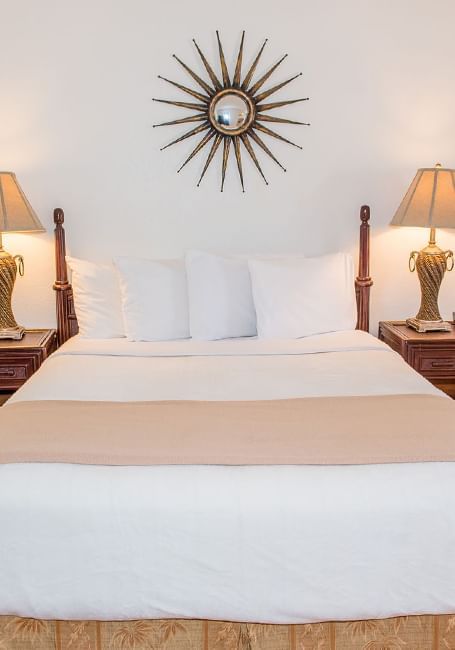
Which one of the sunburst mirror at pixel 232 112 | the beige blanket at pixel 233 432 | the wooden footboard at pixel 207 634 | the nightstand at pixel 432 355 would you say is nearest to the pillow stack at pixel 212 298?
the nightstand at pixel 432 355

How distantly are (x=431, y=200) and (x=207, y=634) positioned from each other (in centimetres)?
229

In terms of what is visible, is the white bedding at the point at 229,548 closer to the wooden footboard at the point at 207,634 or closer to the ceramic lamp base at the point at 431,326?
the wooden footboard at the point at 207,634

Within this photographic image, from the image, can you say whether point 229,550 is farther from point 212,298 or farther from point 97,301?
point 97,301

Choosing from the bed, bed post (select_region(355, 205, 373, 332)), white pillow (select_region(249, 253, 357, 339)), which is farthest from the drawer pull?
bed post (select_region(355, 205, 373, 332))

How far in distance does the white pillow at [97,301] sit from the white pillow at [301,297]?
654 mm

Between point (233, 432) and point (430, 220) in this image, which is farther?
point (430, 220)

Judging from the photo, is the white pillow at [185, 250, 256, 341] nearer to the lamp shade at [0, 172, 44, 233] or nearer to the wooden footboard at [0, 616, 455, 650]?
the lamp shade at [0, 172, 44, 233]

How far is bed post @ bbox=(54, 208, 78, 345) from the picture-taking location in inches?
141

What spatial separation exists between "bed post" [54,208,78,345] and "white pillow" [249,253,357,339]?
0.94m

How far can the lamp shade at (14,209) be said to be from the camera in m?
3.27

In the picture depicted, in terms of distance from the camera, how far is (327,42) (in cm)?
356

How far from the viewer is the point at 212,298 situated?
3293 millimetres

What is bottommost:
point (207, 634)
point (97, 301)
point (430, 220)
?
point (207, 634)

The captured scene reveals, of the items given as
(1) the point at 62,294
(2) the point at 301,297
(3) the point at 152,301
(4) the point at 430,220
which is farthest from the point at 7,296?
(4) the point at 430,220
